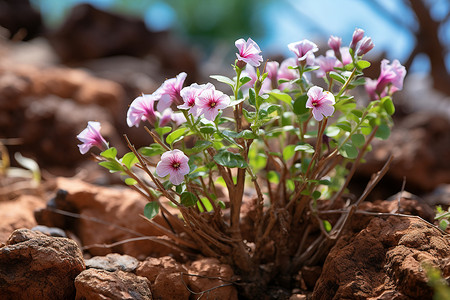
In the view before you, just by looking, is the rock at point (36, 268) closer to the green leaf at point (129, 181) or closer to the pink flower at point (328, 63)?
the green leaf at point (129, 181)

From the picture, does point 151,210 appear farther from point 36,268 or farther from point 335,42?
point 335,42

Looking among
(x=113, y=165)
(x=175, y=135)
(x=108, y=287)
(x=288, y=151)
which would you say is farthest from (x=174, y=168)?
(x=288, y=151)

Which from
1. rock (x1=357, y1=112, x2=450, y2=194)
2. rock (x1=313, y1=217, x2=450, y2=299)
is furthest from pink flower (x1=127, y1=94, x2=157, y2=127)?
rock (x1=357, y1=112, x2=450, y2=194)

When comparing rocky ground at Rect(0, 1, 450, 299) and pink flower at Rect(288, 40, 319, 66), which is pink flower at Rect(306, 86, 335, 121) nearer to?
pink flower at Rect(288, 40, 319, 66)

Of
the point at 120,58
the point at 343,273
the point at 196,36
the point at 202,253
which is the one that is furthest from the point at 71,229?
the point at 196,36

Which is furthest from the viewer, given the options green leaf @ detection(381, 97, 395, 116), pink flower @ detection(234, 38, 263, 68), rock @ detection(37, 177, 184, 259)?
rock @ detection(37, 177, 184, 259)

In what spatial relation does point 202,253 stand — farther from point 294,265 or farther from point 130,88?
point 130,88
